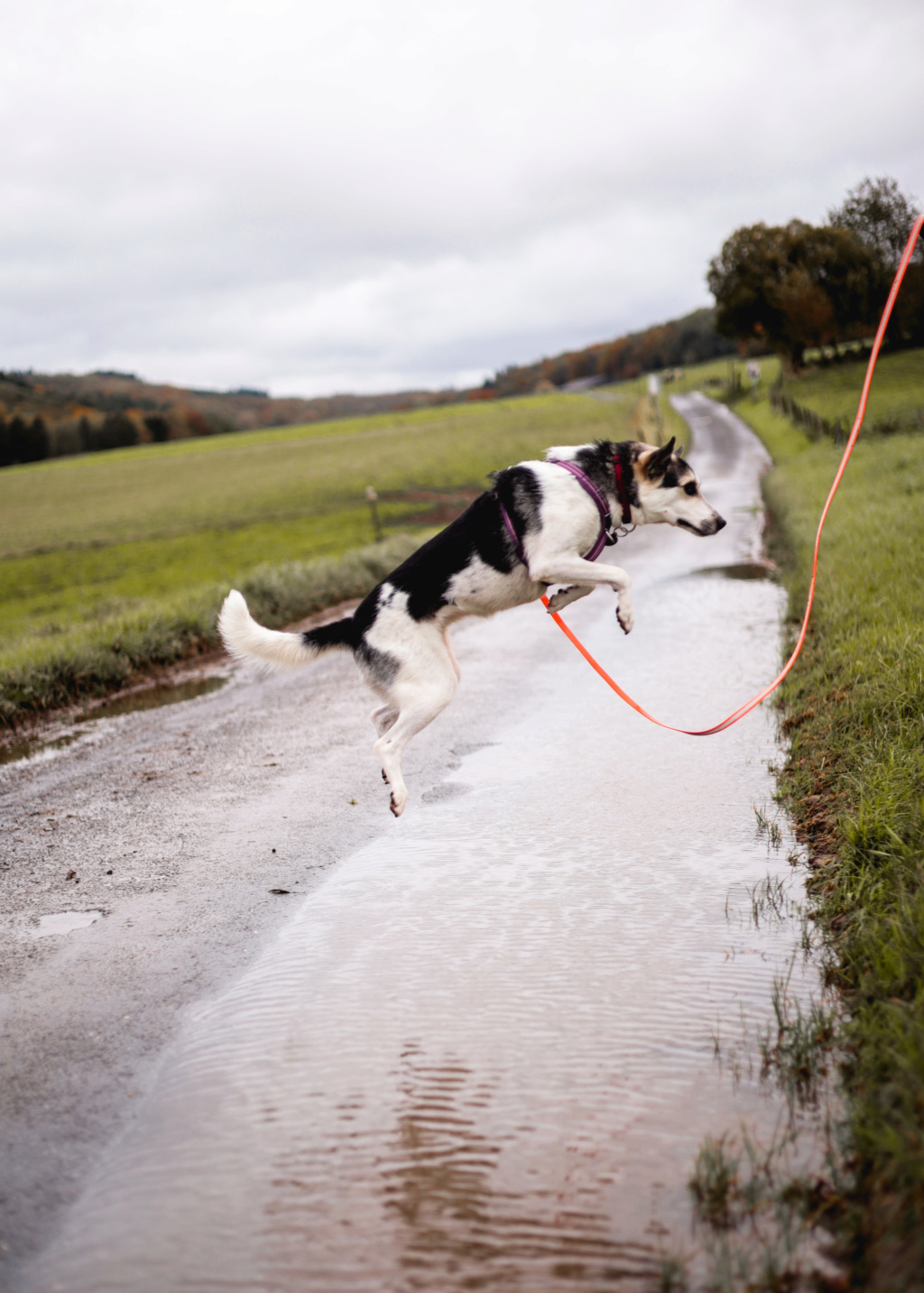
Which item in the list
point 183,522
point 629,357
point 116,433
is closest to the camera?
point 183,522

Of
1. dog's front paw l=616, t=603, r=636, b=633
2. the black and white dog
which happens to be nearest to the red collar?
the black and white dog

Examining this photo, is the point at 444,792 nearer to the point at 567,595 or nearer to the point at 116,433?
the point at 567,595

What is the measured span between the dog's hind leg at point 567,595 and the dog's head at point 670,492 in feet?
2.11

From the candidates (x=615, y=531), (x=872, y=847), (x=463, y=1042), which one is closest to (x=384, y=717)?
(x=615, y=531)

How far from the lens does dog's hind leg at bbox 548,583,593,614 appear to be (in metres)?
5.64

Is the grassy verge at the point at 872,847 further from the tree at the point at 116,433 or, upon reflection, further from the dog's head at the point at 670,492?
the tree at the point at 116,433

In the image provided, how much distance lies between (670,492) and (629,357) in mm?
154253

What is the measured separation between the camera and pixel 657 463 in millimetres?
5672

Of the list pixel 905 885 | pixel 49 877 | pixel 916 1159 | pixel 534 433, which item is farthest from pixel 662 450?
pixel 534 433

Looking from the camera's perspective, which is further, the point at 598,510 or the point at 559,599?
the point at 559,599

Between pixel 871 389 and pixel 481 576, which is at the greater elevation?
pixel 871 389

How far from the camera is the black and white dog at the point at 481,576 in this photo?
5.37 m

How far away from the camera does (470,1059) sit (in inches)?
136

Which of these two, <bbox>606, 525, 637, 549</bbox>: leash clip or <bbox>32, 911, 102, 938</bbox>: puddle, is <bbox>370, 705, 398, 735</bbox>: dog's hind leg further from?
<bbox>32, 911, 102, 938</bbox>: puddle
